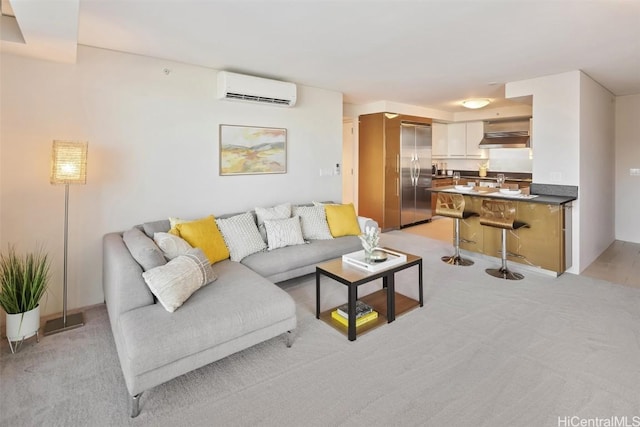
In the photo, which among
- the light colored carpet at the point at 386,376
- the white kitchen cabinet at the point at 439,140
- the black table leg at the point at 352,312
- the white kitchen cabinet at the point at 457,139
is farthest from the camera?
the white kitchen cabinet at the point at 439,140

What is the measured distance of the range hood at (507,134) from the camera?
6.49 meters

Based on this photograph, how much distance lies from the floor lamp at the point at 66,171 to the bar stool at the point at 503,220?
4319 mm

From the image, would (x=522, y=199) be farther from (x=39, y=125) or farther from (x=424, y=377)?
(x=39, y=125)

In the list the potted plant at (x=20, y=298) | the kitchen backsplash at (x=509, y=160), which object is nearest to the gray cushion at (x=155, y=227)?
the potted plant at (x=20, y=298)

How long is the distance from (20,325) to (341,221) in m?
3.19

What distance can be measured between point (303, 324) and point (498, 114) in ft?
20.3

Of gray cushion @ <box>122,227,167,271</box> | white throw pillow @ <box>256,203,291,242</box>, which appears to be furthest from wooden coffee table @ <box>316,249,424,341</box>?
gray cushion @ <box>122,227,167,271</box>

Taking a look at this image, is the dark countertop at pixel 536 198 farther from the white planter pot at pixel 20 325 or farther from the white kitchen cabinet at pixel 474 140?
the white planter pot at pixel 20 325

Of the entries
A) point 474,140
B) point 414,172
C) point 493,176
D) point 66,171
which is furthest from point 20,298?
point 493,176

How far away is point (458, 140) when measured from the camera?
7.78 meters

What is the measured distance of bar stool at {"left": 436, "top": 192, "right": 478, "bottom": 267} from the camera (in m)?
4.45

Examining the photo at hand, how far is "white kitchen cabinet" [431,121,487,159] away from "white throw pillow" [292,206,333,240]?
15.9 ft

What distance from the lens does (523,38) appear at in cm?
297

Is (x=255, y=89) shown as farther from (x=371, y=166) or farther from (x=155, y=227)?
(x=371, y=166)
